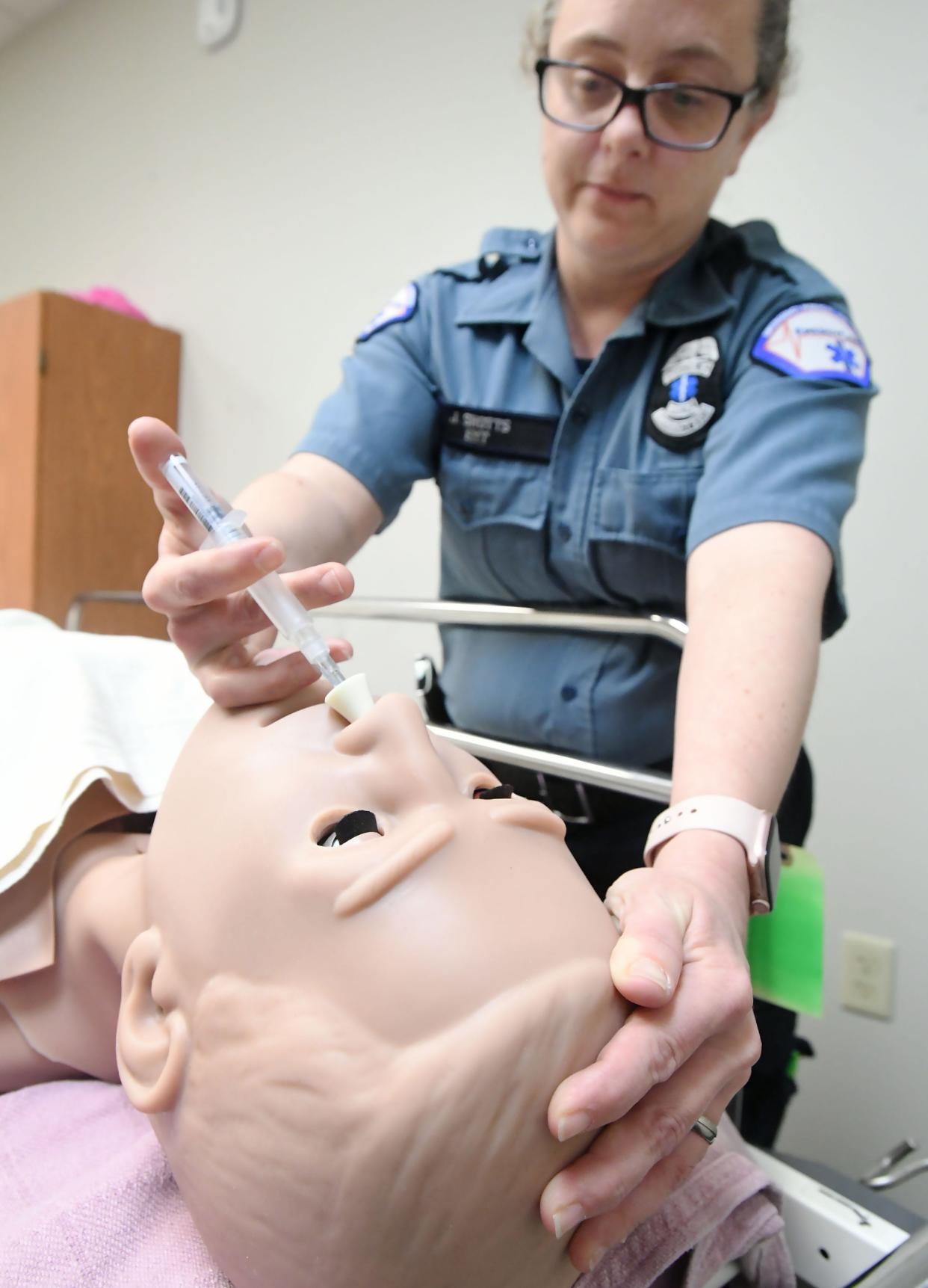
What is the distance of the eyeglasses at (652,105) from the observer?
2.78 feet

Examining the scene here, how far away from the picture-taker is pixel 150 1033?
53 cm

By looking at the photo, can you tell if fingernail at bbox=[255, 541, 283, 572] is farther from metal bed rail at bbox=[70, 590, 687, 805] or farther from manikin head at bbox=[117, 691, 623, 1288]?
metal bed rail at bbox=[70, 590, 687, 805]

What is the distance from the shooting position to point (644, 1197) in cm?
47

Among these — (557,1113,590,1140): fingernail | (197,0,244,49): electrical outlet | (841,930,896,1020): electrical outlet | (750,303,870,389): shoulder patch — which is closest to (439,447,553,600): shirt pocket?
(750,303,870,389): shoulder patch

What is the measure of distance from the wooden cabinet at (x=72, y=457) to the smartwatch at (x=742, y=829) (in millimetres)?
1997

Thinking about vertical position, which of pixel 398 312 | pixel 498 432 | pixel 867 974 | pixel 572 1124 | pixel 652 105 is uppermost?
pixel 652 105

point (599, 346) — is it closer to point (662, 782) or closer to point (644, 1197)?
point (662, 782)

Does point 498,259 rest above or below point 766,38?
below

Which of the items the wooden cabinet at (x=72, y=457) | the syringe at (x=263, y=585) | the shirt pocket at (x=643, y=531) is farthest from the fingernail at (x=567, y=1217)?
the wooden cabinet at (x=72, y=457)

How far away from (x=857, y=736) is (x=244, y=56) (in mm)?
2199

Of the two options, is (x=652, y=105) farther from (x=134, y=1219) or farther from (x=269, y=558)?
(x=134, y=1219)

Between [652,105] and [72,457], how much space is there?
185 cm

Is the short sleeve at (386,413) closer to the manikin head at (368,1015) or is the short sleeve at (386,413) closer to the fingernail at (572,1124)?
the manikin head at (368,1015)

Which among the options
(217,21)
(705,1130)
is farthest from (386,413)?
(217,21)
